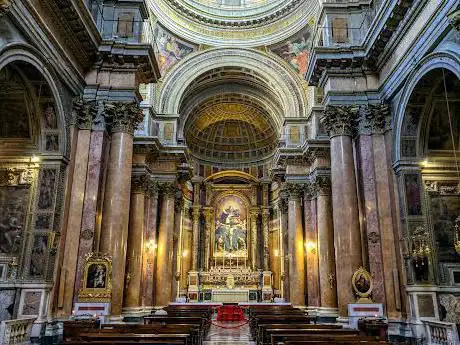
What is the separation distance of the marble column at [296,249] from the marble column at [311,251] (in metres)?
0.59

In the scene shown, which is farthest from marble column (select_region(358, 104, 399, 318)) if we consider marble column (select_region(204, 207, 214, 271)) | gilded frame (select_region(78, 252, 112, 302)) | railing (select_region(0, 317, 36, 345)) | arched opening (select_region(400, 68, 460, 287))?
marble column (select_region(204, 207, 214, 271))

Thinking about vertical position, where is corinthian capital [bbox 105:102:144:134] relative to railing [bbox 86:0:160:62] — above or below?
below

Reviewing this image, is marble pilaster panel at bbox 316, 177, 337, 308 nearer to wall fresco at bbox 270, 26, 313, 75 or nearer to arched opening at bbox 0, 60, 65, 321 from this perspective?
wall fresco at bbox 270, 26, 313, 75

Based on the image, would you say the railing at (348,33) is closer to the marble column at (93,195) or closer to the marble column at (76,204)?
the marble column at (93,195)

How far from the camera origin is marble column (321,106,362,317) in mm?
12510

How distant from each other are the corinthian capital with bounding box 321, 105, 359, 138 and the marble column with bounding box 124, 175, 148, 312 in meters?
9.54

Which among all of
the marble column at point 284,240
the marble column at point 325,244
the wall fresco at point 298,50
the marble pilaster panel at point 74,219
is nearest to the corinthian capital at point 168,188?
the marble column at point 284,240

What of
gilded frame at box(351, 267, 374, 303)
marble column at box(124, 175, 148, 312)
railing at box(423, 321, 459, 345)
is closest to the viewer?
railing at box(423, 321, 459, 345)

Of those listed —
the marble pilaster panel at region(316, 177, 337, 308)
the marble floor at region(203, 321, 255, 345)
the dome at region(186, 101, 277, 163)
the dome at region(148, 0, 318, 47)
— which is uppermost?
the dome at region(148, 0, 318, 47)

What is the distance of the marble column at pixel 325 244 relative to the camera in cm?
1770

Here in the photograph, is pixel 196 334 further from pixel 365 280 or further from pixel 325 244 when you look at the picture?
pixel 325 244

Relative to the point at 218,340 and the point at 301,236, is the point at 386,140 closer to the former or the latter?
the point at 218,340

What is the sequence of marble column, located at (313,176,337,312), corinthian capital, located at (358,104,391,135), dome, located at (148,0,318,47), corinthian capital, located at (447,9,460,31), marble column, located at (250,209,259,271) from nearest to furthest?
corinthian capital, located at (447,9,460,31) → corinthian capital, located at (358,104,391,135) → marble column, located at (313,176,337,312) → dome, located at (148,0,318,47) → marble column, located at (250,209,259,271)

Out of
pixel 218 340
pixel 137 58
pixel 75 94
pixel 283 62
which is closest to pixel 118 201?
pixel 75 94
